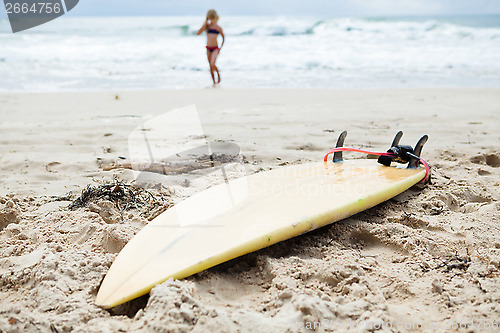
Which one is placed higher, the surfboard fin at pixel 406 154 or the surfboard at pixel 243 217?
the surfboard at pixel 243 217

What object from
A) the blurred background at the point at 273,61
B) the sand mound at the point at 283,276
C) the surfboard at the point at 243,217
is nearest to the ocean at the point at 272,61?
the blurred background at the point at 273,61

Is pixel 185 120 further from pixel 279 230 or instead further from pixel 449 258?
pixel 449 258

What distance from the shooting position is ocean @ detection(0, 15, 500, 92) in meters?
7.38

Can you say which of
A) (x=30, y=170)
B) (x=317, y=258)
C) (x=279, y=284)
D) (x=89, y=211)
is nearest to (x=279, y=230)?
(x=317, y=258)

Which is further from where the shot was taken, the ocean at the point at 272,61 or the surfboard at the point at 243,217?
the ocean at the point at 272,61

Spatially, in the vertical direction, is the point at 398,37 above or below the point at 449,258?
below

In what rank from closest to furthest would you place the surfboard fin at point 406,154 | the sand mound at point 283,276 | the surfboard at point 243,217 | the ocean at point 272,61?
1. the sand mound at point 283,276
2. the surfboard at point 243,217
3. the surfboard fin at point 406,154
4. the ocean at point 272,61

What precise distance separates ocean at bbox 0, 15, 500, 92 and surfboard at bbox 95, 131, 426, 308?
4.92 m

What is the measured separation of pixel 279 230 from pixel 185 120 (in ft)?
8.55

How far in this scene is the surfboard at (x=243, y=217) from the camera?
4.54 ft

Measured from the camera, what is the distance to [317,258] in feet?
5.14

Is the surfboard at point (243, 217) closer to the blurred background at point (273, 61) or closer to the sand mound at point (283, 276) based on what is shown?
the sand mound at point (283, 276)

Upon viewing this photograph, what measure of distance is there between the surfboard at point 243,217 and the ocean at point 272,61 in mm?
4918

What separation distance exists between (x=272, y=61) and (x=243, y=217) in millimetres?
9050
